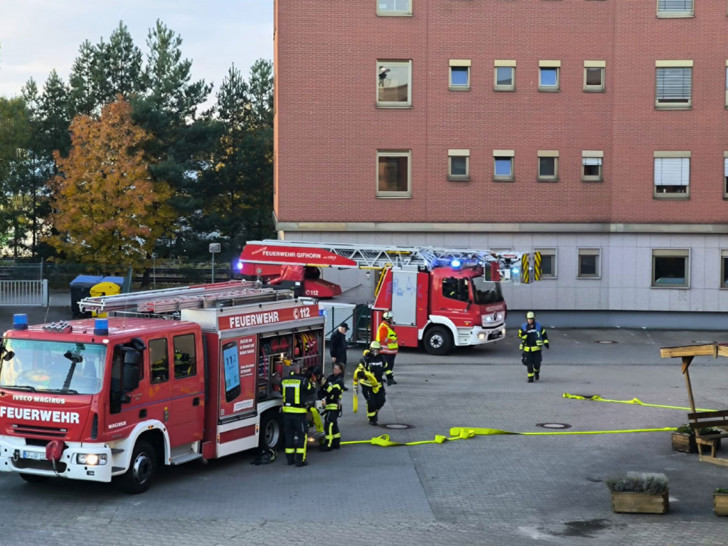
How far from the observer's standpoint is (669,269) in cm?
3497

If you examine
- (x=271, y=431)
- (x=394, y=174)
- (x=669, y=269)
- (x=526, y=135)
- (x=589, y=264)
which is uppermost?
(x=526, y=135)

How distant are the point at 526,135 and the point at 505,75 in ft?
7.09

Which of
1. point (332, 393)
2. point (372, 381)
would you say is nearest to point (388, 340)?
point (372, 381)

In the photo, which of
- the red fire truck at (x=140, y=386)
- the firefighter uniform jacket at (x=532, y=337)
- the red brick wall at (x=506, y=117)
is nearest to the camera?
the red fire truck at (x=140, y=386)

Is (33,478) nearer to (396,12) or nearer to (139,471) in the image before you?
(139,471)

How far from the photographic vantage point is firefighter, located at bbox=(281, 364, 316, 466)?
587 inches

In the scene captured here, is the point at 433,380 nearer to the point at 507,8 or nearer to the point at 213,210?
the point at 507,8

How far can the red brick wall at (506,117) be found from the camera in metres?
34.3

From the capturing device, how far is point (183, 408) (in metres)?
13.8

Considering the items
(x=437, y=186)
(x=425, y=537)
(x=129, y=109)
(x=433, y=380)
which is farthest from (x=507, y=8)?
(x=425, y=537)

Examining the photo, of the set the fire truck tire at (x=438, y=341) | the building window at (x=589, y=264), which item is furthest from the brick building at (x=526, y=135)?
the fire truck tire at (x=438, y=341)

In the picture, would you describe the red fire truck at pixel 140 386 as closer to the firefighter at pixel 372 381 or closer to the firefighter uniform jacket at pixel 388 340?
the firefighter at pixel 372 381

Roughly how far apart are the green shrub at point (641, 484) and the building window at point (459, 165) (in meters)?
22.4

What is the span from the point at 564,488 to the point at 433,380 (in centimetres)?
1026
